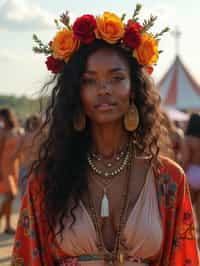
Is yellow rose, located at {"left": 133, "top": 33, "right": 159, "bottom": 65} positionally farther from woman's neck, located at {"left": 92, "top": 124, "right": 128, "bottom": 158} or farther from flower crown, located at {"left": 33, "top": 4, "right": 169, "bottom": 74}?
woman's neck, located at {"left": 92, "top": 124, "right": 128, "bottom": 158}

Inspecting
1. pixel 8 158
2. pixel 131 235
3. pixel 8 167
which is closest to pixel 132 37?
pixel 131 235

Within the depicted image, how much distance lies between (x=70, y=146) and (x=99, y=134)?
145 mm

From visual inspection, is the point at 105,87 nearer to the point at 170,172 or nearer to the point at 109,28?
the point at 109,28

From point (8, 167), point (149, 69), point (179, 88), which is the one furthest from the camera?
point (179, 88)

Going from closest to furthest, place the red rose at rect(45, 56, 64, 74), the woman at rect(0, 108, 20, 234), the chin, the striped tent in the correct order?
the chin < the red rose at rect(45, 56, 64, 74) < the woman at rect(0, 108, 20, 234) < the striped tent

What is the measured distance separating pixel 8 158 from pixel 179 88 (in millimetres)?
18778

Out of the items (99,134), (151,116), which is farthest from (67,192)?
(151,116)

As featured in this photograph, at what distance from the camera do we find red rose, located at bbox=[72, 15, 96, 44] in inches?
128

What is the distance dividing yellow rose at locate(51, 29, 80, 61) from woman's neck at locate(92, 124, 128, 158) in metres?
0.35

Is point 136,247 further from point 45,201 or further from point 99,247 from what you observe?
point 45,201

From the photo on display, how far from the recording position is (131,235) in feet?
10.0

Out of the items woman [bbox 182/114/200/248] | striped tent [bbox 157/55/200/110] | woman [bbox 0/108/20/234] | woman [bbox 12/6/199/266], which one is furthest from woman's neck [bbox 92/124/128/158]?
striped tent [bbox 157/55/200/110]

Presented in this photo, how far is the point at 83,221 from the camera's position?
10.2 ft

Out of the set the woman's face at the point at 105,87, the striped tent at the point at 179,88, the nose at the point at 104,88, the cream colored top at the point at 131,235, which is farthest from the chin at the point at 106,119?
the striped tent at the point at 179,88
